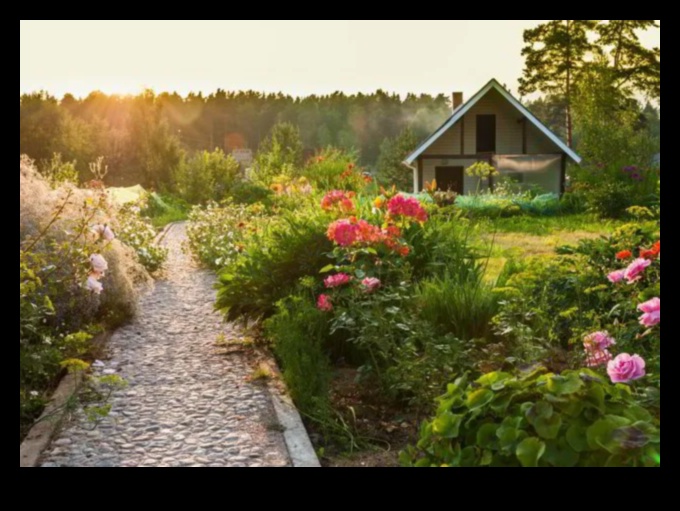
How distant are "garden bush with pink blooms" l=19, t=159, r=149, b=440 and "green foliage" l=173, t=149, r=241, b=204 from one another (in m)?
14.1

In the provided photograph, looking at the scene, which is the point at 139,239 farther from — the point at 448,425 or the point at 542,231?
the point at 448,425

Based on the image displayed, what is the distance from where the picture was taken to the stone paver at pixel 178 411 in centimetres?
368

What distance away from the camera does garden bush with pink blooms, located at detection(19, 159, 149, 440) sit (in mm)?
4199

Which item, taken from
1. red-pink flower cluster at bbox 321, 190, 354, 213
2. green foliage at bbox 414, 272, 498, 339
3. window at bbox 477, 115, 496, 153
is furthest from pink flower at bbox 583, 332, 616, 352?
window at bbox 477, 115, 496, 153

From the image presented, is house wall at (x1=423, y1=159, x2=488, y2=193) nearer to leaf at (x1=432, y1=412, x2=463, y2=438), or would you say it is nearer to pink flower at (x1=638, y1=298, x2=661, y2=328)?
pink flower at (x1=638, y1=298, x2=661, y2=328)

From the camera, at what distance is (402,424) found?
3.96 meters

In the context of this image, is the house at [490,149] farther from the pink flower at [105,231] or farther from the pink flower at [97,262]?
the pink flower at [97,262]

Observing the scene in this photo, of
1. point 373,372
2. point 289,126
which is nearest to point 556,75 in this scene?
point 373,372

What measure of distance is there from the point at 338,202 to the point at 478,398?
9.99 ft

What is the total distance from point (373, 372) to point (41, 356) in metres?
1.91

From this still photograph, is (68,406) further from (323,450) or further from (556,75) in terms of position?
(556,75)
